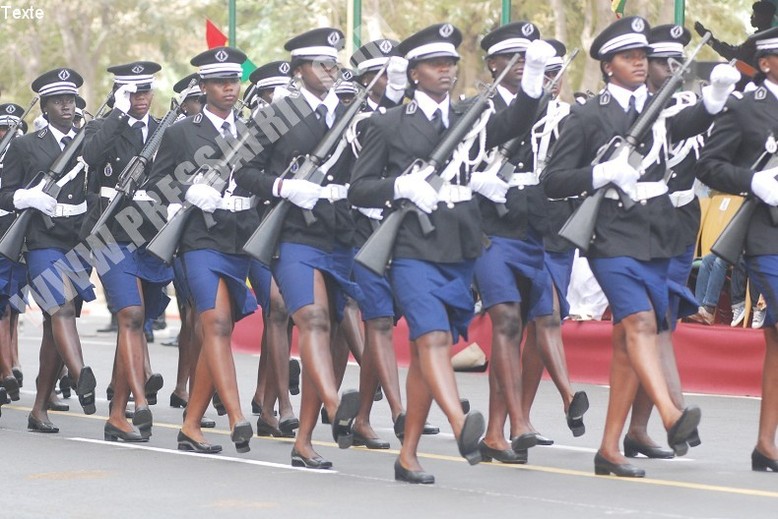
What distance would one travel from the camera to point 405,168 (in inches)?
352

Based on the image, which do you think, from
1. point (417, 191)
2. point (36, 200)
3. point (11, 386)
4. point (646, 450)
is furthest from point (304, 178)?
point (11, 386)

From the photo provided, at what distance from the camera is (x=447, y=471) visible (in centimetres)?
949

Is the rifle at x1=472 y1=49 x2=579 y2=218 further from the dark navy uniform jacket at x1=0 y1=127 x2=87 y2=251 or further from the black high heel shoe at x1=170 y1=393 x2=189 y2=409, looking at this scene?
the black high heel shoe at x1=170 y1=393 x2=189 y2=409

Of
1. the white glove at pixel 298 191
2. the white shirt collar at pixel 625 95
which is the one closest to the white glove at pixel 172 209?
the white glove at pixel 298 191

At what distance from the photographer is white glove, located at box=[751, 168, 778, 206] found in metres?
8.99

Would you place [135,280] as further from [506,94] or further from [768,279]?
[768,279]

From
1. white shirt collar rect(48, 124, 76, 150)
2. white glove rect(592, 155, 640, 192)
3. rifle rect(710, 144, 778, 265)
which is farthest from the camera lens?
white shirt collar rect(48, 124, 76, 150)

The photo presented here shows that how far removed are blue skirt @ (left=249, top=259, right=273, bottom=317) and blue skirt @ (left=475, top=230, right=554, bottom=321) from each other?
6.06 ft

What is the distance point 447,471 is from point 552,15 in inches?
517

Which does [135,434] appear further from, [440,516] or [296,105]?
[440,516]

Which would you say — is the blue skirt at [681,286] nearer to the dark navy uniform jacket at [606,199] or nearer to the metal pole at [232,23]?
the dark navy uniform jacket at [606,199]

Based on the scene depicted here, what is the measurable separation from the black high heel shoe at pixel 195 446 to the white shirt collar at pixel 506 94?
2.43m

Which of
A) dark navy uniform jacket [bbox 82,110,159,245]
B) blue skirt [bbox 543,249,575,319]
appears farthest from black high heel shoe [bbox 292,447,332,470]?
dark navy uniform jacket [bbox 82,110,159,245]

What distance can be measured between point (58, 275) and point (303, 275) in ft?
9.28
